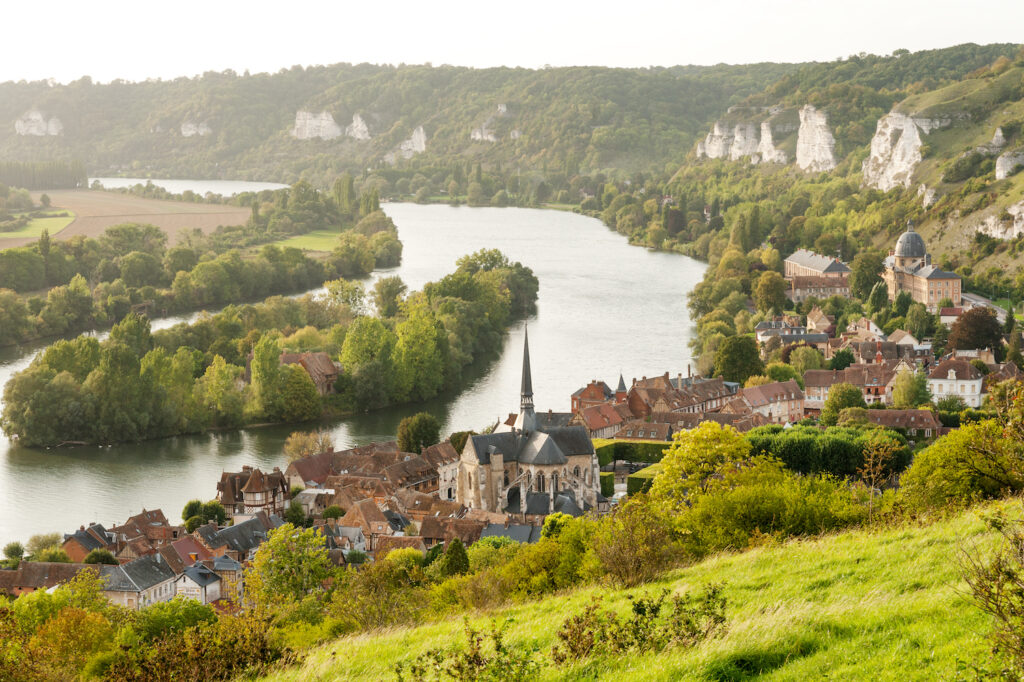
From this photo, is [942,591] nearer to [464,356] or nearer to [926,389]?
[926,389]

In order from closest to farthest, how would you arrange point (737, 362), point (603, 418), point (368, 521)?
point (368, 521), point (603, 418), point (737, 362)

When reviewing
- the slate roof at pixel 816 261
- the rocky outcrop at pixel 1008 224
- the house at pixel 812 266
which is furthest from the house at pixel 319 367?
the rocky outcrop at pixel 1008 224

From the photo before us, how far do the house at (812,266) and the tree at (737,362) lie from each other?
19.8 meters

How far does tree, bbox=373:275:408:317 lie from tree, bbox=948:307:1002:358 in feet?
86.0

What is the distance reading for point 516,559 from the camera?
666 inches

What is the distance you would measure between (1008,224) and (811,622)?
184ft

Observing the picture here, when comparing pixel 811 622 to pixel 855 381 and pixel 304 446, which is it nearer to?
pixel 304 446

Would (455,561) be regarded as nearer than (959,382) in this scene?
Yes

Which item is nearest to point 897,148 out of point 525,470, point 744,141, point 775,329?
point 775,329

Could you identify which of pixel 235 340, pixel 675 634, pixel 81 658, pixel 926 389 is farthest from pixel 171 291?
pixel 675 634

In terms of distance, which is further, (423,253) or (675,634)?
(423,253)

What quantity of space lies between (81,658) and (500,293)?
148 feet

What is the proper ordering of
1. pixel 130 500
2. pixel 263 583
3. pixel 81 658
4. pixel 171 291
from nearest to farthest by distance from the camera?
1. pixel 81 658
2. pixel 263 583
3. pixel 130 500
4. pixel 171 291

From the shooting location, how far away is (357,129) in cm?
17175
